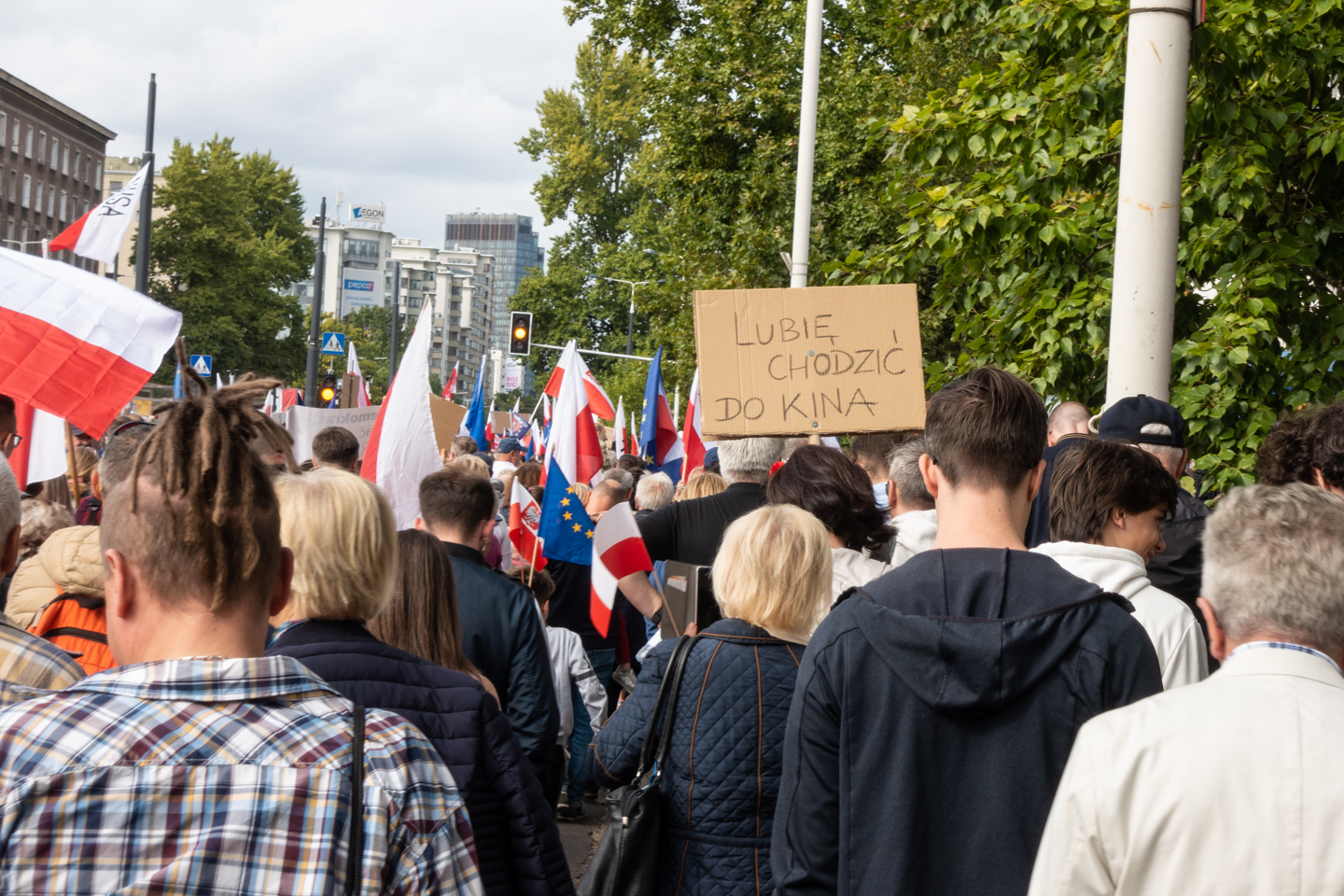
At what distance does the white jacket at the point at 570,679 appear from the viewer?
639 cm

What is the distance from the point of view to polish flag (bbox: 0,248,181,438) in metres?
4.77

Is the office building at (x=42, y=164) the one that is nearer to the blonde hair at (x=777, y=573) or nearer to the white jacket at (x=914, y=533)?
the white jacket at (x=914, y=533)

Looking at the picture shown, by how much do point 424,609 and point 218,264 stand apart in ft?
198

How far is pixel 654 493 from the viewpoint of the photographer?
27.9ft

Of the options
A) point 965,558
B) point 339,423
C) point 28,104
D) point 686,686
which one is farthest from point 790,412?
point 28,104

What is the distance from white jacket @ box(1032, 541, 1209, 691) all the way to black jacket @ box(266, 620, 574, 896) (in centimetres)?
138

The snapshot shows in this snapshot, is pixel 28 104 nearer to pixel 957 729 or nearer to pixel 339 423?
pixel 339 423

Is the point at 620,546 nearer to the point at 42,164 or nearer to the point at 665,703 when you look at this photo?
the point at 665,703

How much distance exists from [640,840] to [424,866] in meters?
1.68

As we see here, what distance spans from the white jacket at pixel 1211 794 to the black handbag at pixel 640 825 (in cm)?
155

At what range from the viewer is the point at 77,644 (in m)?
3.58

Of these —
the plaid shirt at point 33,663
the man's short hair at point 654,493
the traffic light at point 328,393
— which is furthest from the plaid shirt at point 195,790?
the traffic light at point 328,393

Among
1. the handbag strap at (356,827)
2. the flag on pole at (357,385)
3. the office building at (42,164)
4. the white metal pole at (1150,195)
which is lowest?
the handbag strap at (356,827)

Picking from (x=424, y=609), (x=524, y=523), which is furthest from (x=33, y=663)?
(x=524, y=523)
